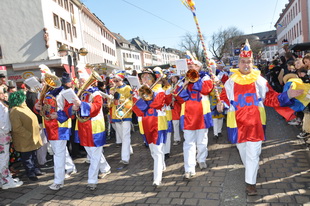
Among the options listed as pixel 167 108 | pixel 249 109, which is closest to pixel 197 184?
pixel 249 109

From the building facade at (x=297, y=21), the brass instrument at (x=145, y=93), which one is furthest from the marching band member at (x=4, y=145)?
the building facade at (x=297, y=21)

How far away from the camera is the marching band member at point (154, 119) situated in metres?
4.51

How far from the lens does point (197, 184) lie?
4.43 metres

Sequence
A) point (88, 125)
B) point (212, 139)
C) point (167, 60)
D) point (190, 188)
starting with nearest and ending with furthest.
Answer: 1. point (190, 188)
2. point (88, 125)
3. point (212, 139)
4. point (167, 60)

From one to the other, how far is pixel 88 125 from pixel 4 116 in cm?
184

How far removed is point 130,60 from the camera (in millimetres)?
69562

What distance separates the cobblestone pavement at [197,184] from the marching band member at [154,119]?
17.5 inches

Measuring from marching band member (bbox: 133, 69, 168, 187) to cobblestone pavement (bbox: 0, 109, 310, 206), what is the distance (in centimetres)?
45

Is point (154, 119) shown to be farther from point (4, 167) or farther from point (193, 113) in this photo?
point (4, 167)

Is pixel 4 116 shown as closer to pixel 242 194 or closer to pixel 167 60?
pixel 242 194

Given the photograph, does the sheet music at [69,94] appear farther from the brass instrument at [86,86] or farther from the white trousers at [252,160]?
the white trousers at [252,160]

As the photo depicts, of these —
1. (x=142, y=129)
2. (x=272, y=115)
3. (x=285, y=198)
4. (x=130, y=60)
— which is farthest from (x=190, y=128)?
(x=130, y=60)

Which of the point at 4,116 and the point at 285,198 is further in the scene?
the point at 4,116

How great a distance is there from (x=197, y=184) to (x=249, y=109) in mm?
1554
